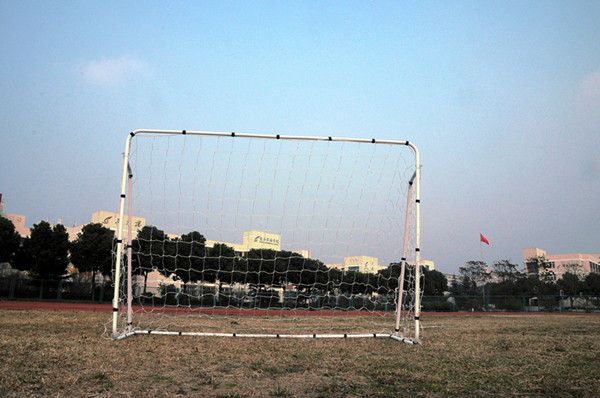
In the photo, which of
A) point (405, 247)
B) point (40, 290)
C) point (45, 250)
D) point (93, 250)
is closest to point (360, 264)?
point (405, 247)

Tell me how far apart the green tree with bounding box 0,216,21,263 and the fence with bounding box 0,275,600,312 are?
21.7 feet

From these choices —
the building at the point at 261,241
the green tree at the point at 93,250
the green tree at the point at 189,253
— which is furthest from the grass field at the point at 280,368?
the green tree at the point at 93,250

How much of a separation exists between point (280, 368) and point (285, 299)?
35.6 ft

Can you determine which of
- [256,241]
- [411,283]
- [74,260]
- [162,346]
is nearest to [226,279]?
[256,241]

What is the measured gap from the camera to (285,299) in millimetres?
16703

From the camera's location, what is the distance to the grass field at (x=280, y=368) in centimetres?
471

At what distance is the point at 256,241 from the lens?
13.9 meters

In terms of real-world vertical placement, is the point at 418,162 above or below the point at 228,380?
above

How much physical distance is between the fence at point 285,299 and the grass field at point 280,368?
21.0ft

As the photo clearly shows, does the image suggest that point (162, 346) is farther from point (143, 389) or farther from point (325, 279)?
point (325, 279)

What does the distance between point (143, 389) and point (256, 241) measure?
30.6 feet

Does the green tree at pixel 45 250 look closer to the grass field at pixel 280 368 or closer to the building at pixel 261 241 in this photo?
the building at pixel 261 241

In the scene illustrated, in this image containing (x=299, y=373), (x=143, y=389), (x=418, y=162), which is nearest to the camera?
(x=143, y=389)

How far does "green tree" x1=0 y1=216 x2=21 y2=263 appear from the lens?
37.8 meters
